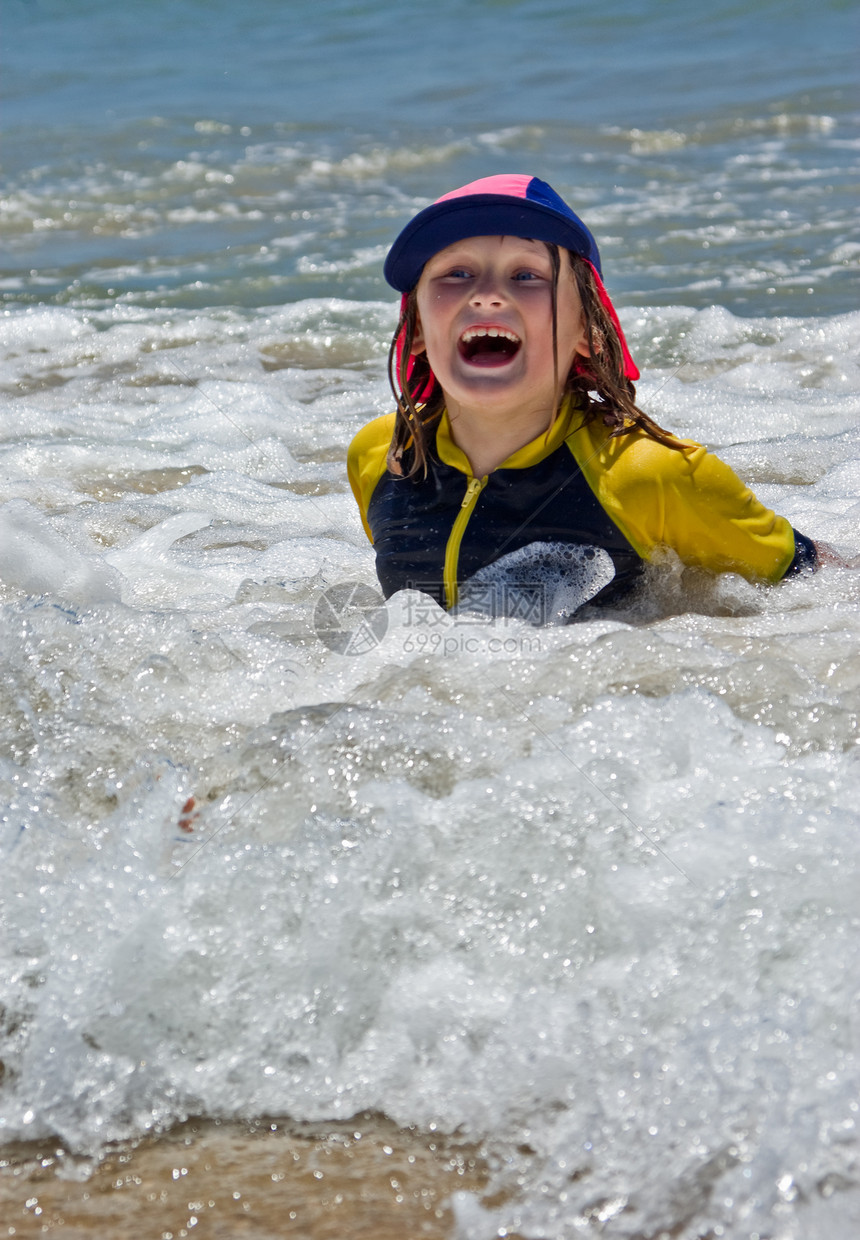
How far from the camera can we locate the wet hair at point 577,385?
266 centimetres

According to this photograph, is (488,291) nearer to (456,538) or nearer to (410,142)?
(456,538)

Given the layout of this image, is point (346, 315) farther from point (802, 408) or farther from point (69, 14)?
point (69, 14)

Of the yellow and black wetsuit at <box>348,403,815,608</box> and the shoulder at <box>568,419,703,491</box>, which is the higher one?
the shoulder at <box>568,419,703,491</box>

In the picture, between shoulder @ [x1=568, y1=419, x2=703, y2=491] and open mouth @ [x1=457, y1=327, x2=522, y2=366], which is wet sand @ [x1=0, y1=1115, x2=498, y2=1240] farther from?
open mouth @ [x1=457, y1=327, x2=522, y2=366]

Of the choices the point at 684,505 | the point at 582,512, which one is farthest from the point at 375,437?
the point at 684,505

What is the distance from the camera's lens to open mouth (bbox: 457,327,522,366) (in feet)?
8.49

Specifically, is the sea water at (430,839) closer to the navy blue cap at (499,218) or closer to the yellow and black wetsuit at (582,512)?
the yellow and black wetsuit at (582,512)

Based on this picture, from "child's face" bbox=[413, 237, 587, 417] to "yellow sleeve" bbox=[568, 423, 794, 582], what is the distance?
0.20 m

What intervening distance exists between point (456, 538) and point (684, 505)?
0.54 m


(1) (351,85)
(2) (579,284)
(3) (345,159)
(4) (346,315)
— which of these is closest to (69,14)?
(1) (351,85)


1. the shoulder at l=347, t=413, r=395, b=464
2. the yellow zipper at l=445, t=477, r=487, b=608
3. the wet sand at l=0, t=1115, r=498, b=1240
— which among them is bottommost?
the wet sand at l=0, t=1115, r=498, b=1240

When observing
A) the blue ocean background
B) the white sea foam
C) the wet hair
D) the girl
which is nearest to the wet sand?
the white sea foam

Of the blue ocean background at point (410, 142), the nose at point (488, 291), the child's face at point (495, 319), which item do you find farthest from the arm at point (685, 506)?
the blue ocean background at point (410, 142)

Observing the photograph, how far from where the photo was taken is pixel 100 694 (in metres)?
A: 2.41
